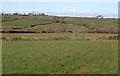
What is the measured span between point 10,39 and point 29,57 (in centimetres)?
2518

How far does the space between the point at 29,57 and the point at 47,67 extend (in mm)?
5461

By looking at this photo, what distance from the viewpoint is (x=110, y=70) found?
24.2 meters

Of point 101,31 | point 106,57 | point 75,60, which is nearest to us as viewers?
point 75,60

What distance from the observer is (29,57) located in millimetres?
29812

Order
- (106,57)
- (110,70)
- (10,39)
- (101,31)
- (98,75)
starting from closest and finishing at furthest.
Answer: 1. (98,75)
2. (110,70)
3. (106,57)
4. (10,39)
5. (101,31)

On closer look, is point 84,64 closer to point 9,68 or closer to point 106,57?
point 106,57

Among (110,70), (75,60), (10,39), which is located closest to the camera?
(110,70)

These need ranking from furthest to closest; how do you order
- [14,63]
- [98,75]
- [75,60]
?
[75,60], [14,63], [98,75]

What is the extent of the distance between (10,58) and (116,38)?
104ft

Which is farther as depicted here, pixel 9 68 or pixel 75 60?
pixel 75 60

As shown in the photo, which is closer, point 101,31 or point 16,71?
point 16,71

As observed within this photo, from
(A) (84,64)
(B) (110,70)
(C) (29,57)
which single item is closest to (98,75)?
(B) (110,70)

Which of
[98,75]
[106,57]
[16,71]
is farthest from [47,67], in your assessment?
[106,57]

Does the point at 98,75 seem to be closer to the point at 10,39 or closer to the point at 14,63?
the point at 14,63
